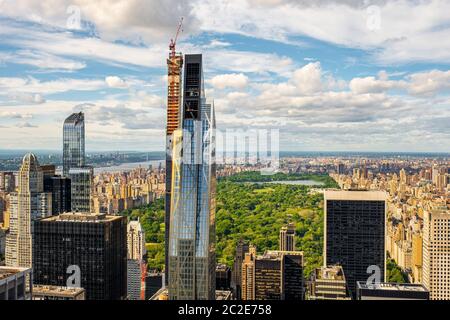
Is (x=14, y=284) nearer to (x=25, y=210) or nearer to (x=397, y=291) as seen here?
(x=397, y=291)

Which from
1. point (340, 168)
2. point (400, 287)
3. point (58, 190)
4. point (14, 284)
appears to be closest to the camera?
point (14, 284)

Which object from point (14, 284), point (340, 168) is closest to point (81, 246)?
point (14, 284)

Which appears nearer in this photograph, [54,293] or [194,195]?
[54,293]

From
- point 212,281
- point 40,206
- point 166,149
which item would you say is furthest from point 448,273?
point 40,206

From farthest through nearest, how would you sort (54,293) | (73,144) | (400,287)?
1. (73,144)
2. (400,287)
3. (54,293)

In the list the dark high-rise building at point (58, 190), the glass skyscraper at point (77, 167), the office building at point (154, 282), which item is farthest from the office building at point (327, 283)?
the dark high-rise building at point (58, 190)

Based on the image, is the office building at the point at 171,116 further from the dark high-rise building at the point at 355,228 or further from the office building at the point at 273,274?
the dark high-rise building at the point at 355,228
